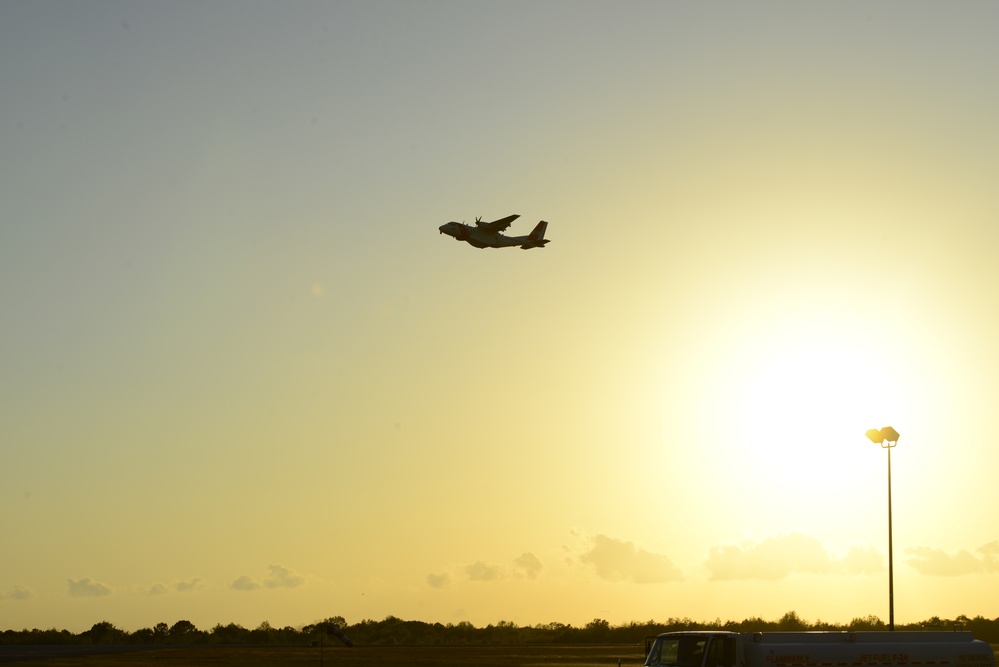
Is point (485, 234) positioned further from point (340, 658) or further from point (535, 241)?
point (340, 658)

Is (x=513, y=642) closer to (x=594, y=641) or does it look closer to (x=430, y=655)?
(x=594, y=641)

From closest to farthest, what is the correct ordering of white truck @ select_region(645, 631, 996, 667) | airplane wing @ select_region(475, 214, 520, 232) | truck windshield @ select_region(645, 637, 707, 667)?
1. truck windshield @ select_region(645, 637, 707, 667)
2. white truck @ select_region(645, 631, 996, 667)
3. airplane wing @ select_region(475, 214, 520, 232)

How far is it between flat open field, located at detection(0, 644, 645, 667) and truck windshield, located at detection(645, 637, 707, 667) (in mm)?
29133

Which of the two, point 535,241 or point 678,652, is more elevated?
point 535,241

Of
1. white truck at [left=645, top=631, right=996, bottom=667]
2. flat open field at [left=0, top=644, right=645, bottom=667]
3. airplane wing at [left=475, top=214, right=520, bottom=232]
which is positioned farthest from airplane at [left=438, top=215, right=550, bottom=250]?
white truck at [left=645, top=631, right=996, bottom=667]

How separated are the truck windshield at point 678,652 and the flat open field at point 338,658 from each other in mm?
29133

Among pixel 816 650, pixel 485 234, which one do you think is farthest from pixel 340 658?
pixel 816 650

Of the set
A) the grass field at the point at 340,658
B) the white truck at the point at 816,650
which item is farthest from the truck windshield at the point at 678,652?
the grass field at the point at 340,658

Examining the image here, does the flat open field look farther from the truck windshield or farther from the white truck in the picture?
the truck windshield

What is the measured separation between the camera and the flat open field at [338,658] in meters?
57.2

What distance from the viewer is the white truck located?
25.7 m

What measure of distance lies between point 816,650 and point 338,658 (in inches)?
1585

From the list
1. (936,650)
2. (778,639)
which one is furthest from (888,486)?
(778,639)

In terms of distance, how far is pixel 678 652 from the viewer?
84.3 ft
